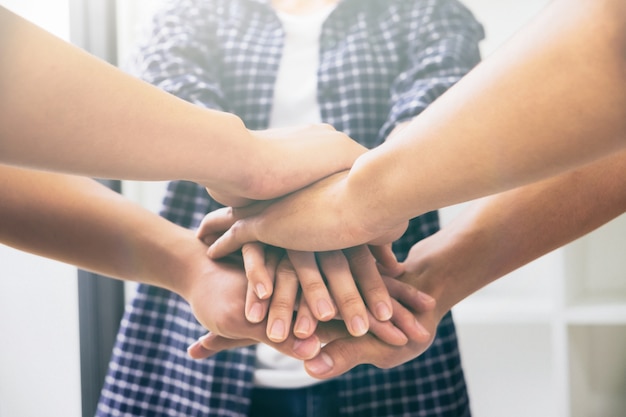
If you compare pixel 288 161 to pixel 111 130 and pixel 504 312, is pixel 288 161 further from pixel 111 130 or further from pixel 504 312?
pixel 504 312

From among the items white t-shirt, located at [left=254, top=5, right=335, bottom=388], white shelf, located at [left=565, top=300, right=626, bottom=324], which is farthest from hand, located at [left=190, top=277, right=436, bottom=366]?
white shelf, located at [left=565, top=300, right=626, bottom=324]

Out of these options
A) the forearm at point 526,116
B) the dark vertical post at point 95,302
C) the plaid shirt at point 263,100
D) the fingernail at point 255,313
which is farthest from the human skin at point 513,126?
the dark vertical post at point 95,302

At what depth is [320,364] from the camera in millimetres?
474

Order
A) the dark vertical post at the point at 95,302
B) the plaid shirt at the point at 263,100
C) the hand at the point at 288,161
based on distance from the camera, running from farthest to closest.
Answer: the dark vertical post at the point at 95,302 → the plaid shirt at the point at 263,100 → the hand at the point at 288,161

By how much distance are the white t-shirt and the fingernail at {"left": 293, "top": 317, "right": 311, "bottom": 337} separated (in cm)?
16

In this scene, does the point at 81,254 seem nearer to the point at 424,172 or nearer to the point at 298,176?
the point at 298,176

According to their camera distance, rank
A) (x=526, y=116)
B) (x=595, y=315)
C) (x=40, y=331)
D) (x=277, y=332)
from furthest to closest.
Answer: (x=40, y=331), (x=595, y=315), (x=277, y=332), (x=526, y=116)

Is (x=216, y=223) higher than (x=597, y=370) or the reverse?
higher

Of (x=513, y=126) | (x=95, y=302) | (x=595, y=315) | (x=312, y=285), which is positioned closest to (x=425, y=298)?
(x=312, y=285)

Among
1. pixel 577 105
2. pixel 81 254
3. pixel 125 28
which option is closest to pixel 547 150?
pixel 577 105

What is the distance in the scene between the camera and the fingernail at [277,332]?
460mm

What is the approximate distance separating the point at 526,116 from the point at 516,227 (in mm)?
231

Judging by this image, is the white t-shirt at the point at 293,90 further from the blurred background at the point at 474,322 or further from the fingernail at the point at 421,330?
the blurred background at the point at 474,322

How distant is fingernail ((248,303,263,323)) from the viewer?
467 mm
